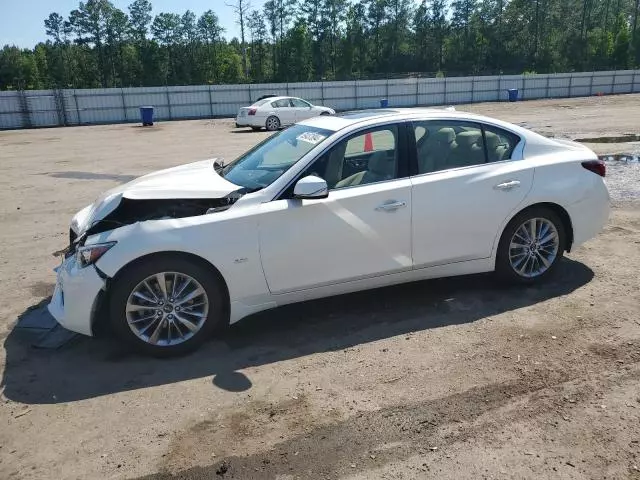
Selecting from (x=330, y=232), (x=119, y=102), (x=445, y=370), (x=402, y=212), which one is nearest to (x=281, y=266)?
(x=330, y=232)

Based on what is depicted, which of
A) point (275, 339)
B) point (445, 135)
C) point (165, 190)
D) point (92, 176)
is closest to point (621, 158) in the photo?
point (445, 135)

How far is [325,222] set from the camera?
166 inches

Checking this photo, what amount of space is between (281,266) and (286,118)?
21399mm

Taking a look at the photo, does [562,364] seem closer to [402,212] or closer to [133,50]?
[402,212]

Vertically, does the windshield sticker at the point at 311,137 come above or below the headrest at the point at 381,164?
above

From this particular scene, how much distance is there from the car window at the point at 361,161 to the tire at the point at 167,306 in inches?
46.9

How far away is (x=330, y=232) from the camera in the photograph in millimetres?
4238

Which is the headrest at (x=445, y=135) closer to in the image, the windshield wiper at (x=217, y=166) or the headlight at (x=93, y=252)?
the windshield wiper at (x=217, y=166)

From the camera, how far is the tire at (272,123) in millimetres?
24219

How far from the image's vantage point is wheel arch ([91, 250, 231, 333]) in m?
3.88

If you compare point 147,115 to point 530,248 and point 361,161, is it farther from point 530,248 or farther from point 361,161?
point 530,248

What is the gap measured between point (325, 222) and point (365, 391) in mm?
1330

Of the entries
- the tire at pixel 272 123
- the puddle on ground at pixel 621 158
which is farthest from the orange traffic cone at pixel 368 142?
the tire at pixel 272 123

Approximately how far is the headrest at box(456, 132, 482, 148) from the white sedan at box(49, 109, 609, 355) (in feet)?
0.05
